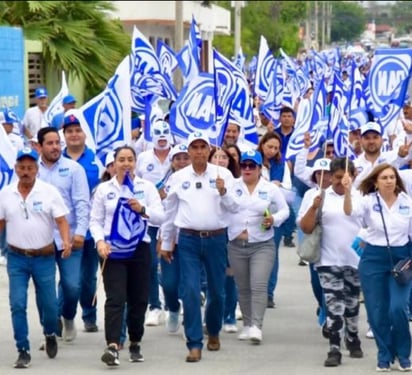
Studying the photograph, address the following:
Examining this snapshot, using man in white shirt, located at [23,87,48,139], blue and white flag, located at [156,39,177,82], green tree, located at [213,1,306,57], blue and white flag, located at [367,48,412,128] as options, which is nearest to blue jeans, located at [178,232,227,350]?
blue and white flag, located at [367,48,412,128]

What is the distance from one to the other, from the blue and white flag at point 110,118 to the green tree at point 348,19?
105600 mm

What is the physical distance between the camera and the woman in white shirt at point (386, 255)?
10625 millimetres

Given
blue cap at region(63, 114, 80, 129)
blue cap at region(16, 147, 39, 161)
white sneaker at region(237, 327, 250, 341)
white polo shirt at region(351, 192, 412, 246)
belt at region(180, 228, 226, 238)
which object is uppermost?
blue cap at region(63, 114, 80, 129)

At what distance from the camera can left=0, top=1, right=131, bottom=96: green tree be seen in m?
25.9

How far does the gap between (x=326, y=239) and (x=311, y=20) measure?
10207 centimetres

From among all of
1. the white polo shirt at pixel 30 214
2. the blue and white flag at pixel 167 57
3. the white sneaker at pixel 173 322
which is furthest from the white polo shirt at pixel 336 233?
the blue and white flag at pixel 167 57

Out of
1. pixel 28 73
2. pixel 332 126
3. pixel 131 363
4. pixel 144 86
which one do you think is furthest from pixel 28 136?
pixel 131 363

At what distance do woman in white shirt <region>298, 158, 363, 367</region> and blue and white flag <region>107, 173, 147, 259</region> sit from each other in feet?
4.35

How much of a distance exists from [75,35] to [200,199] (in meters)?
15.1

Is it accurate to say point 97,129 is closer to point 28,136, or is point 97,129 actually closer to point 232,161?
point 232,161

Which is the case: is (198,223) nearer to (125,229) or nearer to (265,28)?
(125,229)

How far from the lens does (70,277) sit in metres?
11.5

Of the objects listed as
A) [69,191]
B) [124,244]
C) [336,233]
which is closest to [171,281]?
[69,191]

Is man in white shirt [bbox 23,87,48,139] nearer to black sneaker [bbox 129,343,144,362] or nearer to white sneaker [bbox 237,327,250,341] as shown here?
white sneaker [bbox 237,327,250,341]
